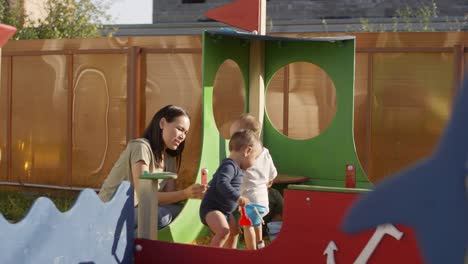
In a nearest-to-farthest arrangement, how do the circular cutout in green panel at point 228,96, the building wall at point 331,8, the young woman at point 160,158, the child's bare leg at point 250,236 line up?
the young woman at point 160,158 < the child's bare leg at point 250,236 < the circular cutout in green panel at point 228,96 < the building wall at point 331,8

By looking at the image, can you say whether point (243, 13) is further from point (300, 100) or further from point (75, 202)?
point (300, 100)

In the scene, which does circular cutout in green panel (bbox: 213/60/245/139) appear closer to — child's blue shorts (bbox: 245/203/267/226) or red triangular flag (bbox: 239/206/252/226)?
child's blue shorts (bbox: 245/203/267/226)

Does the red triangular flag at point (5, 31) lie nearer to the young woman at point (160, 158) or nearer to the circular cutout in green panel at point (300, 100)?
the young woman at point (160, 158)

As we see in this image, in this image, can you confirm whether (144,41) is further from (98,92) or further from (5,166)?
(5,166)

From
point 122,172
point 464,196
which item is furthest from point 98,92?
point 464,196

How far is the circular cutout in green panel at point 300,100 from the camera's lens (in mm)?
9445

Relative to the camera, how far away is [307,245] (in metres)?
4.20

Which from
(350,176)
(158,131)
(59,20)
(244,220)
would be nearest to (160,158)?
(158,131)

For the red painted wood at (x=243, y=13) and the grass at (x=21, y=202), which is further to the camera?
the grass at (x=21, y=202)

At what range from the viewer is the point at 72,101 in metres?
10.8

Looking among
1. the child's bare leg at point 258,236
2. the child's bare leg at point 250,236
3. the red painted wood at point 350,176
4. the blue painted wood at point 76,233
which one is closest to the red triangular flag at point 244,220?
the child's bare leg at point 250,236

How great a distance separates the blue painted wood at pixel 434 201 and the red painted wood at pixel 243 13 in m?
4.51

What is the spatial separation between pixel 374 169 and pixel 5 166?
4.80 m

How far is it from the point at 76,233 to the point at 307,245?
3.50ft
